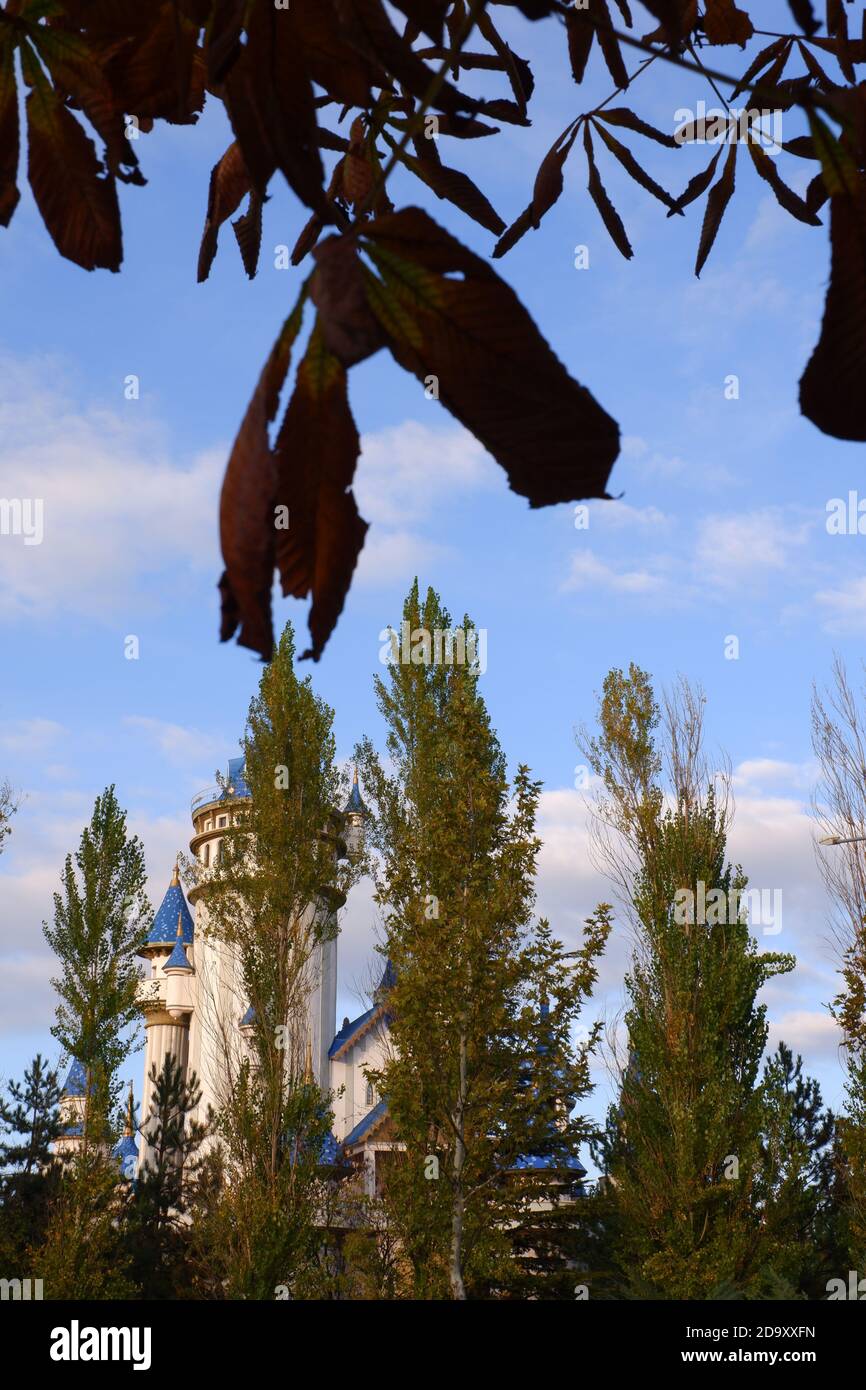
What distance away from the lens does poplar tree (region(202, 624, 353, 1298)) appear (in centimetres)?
1625

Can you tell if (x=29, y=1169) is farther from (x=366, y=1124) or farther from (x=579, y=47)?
(x=579, y=47)

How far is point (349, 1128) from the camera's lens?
89.6 feet

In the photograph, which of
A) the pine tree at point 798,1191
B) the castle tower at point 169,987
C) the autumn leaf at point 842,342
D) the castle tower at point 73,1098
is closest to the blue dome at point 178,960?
the castle tower at point 169,987

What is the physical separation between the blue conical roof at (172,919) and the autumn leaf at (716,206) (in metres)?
29.6

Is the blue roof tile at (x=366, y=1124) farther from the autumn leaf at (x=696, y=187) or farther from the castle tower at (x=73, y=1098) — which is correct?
the autumn leaf at (x=696, y=187)

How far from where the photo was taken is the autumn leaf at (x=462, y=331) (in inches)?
19.2

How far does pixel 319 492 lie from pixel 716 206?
2.80 feet

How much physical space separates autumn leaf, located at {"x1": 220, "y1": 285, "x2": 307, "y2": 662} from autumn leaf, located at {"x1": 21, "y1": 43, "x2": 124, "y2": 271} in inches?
16.1

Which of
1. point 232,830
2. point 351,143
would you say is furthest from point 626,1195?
point 351,143

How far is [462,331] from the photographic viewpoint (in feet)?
1.61

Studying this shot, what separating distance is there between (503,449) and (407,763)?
1881 centimetres

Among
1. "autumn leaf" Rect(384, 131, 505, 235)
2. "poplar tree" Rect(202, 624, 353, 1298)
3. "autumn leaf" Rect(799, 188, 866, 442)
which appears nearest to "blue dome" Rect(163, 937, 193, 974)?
"poplar tree" Rect(202, 624, 353, 1298)

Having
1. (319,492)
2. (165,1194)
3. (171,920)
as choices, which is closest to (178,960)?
(171,920)

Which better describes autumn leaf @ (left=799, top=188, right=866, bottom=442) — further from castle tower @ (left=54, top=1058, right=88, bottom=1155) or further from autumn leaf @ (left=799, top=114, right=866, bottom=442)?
castle tower @ (left=54, top=1058, right=88, bottom=1155)
